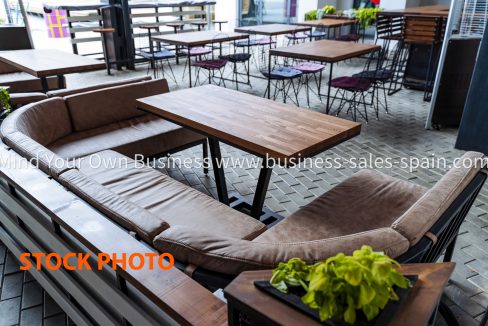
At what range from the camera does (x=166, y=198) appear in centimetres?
215

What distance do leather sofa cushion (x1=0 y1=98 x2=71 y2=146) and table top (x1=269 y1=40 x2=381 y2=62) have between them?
2880 millimetres

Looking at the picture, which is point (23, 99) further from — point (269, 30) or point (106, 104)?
point (269, 30)

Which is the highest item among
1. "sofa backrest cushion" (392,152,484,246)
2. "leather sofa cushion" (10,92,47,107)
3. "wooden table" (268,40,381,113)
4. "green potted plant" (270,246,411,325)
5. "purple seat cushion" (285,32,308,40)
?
"green potted plant" (270,246,411,325)

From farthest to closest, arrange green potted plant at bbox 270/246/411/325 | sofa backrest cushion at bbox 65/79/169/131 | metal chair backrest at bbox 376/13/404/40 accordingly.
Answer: metal chair backrest at bbox 376/13/404/40 → sofa backrest cushion at bbox 65/79/169/131 → green potted plant at bbox 270/246/411/325

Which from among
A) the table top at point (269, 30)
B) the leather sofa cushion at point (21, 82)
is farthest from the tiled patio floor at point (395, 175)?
the leather sofa cushion at point (21, 82)

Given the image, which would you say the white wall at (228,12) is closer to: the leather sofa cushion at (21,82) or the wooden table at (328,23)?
the wooden table at (328,23)

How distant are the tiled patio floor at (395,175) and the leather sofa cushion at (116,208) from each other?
836 mm

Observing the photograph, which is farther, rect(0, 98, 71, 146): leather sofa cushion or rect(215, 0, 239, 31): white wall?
rect(215, 0, 239, 31): white wall

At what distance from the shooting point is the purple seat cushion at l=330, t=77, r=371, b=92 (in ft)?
15.1

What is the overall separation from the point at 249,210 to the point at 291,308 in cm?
211

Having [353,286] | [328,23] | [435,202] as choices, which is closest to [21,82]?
[435,202]

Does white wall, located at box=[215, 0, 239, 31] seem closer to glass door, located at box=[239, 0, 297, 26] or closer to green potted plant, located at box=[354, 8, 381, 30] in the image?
glass door, located at box=[239, 0, 297, 26]

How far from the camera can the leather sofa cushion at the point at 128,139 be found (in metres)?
2.88

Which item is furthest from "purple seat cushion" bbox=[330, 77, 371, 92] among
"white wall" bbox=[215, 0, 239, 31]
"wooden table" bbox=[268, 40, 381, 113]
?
"white wall" bbox=[215, 0, 239, 31]
